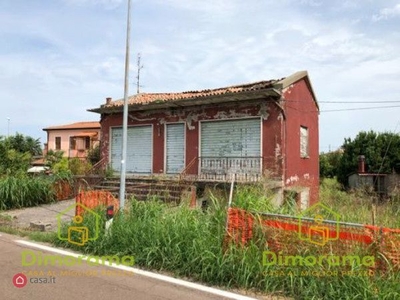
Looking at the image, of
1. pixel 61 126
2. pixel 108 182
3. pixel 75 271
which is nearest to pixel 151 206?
pixel 75 271

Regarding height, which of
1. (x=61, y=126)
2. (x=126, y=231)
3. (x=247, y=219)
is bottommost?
(x=126, y=231)

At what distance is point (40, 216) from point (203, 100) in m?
7.31

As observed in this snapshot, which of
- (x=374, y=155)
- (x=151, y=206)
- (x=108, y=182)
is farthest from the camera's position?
(x=374, y=155)

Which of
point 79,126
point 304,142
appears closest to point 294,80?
point 304,142

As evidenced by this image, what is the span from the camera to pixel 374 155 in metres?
24.4

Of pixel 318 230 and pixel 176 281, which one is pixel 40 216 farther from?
pixel 318 230

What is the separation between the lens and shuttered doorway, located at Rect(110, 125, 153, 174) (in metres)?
16.3

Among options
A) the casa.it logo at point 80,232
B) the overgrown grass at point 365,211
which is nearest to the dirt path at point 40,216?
the casa.it logo at point 80,232

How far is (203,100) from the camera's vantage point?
555 inches

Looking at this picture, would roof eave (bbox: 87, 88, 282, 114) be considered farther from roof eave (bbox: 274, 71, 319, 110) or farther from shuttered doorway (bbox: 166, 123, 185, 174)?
shuttered doorway (bbox: 166, 123, 185, 174)

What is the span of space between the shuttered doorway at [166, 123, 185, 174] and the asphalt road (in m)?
9.59

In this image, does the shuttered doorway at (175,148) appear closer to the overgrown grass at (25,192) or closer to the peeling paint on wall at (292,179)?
the peeling paint on wall at (292,179)

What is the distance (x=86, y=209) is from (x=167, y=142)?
8.48 m

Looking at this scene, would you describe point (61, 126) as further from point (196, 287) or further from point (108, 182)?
point (196, 287)
